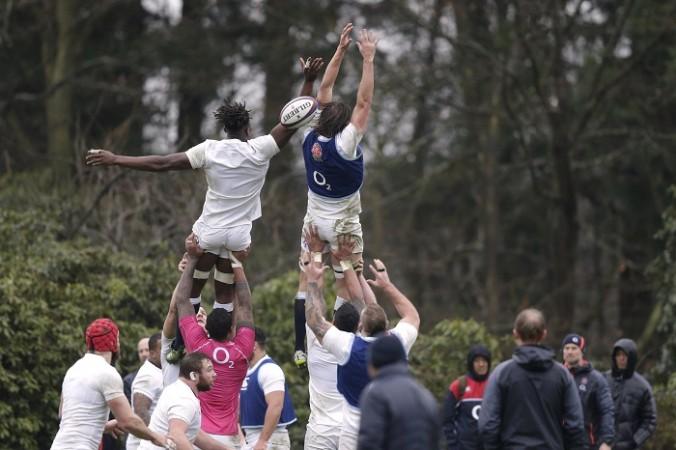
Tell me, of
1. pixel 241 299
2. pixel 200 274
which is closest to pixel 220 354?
pixel 241 299

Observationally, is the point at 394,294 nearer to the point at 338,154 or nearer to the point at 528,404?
the point at 528,404

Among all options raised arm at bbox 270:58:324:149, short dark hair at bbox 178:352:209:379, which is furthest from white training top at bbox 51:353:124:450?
raised arm at bbox 270:58:324:149

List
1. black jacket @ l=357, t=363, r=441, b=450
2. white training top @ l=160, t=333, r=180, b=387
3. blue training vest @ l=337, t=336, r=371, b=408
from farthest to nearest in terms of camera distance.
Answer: white training top @ l=160, t=333, r=180, b=387 → blue training vest @ l=337, t=336, r=371, b=408 → black jacket @ l=357, t=363, r=441, b=450

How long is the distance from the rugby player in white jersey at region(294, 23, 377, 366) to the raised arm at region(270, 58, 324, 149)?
179 millimetres

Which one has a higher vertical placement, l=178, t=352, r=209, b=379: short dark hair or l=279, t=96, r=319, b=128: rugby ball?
l=279, t=96, r=319, b=128: rugby ball

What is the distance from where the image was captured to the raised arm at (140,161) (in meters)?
9.98

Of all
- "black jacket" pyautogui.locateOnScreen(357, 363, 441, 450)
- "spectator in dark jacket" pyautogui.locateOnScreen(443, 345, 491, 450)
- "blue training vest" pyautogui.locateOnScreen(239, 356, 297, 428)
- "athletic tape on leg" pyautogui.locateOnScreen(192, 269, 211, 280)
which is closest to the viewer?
"black jacket" pyautogui.locateOnScreen(357, 363, 441, 450)

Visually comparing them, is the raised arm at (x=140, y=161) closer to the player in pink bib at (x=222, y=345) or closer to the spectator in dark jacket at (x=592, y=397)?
the player in pink bib at (x=222, y=345)

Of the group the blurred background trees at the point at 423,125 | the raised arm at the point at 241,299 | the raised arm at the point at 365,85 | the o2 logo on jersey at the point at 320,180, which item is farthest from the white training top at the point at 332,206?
the blurred background trees at the point at 423,125

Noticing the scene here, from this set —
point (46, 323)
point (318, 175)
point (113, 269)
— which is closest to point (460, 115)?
point (113, 269)

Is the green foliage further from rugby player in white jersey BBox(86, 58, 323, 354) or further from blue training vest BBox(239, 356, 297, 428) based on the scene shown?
rugby player in white jersey BBox(86, 58, 323, 354)

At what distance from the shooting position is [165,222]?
73.5 feet

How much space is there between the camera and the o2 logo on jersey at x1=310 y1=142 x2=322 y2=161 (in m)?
10.6

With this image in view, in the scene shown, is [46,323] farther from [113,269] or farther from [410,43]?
[410,43]
